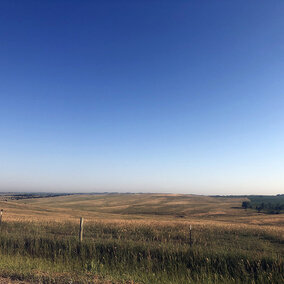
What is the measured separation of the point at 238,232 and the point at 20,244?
16207 millimetres

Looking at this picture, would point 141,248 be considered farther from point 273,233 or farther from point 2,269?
point 273,233

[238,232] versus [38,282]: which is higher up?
[38,282]

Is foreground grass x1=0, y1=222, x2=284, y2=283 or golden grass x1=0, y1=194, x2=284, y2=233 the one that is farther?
golden grass x1=0, y1=194, x2=284, y2=233

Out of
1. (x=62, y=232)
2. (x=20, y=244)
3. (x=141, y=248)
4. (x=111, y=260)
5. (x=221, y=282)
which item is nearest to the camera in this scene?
(x=221, y=282)

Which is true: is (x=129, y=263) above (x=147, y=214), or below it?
above

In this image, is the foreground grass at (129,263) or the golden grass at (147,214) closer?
the foreground grass at (129,263)

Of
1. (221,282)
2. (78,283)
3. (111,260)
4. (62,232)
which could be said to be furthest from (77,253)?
(62,232)

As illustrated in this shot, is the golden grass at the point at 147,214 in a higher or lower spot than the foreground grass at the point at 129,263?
lower

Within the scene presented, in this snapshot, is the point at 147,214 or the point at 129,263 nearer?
the point at 129,263

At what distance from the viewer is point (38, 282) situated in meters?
6.49

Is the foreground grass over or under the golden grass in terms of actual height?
over

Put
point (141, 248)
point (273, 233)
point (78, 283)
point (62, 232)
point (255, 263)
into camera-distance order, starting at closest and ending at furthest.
A: 1. point (78, 283)
2. point (255, 263)
3. point (141, 248)
4. point (62, 232)
5. point (273, 233)

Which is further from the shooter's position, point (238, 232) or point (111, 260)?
point (238, 232)

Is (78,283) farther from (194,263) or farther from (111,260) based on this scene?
(194,263)
